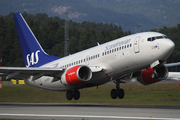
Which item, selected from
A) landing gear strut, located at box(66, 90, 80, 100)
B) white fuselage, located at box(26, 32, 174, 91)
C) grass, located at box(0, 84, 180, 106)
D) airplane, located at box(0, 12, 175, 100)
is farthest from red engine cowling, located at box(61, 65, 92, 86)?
grass, located at box(0, 84, 180, 106)

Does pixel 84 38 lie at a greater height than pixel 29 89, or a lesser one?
greater

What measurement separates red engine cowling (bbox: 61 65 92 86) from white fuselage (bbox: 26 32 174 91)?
1.32m

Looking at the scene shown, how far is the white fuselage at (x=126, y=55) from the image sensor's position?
74.5ft

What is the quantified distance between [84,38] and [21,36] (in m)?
96.6

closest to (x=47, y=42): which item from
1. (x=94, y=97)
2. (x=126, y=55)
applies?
(x=94, y=97)

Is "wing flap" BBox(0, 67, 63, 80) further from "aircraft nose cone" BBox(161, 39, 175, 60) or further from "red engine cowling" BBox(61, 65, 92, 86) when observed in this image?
"aircraft nose cone" BBox(161, 39, 175, 60)

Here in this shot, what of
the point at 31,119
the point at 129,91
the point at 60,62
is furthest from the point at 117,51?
the point at 129,91

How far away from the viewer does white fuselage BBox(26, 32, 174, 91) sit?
22703mm

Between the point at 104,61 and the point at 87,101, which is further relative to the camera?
the point at 87,101

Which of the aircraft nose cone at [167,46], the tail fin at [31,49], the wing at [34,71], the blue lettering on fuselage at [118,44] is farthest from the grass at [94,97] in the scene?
the aircraft nose cone at [167,46]

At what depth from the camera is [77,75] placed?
24.7m

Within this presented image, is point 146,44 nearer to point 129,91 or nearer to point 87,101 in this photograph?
point 87,101

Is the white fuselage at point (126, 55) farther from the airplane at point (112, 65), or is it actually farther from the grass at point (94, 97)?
the grass at point (94, 97)

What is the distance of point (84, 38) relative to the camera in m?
131
